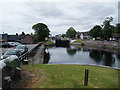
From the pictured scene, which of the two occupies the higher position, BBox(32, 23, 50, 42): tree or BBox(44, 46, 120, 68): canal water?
BBox(32, 23, 50, 42): tree

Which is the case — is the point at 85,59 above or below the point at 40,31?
below

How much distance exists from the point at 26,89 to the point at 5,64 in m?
1.46

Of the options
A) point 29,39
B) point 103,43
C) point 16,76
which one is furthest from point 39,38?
point 16,76

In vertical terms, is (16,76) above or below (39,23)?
below

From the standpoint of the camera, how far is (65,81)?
264 inches

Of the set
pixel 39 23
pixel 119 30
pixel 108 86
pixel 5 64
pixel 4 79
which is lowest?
pixel 108 86

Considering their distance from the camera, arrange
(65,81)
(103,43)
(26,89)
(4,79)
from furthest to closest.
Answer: (103,43) → (65,81) → (26,89) → (4,79)

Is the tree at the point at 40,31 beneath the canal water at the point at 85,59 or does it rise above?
above

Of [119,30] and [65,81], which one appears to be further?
[119,30]

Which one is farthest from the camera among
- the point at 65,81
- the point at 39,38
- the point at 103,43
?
the point at 39,38

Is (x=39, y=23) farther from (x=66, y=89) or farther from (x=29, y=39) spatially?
(x=66, y=89)

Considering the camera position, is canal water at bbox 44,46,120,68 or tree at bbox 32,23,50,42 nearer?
canal water at bbox 44,46,120,68

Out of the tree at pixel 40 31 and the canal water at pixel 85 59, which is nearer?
the canal water at pixel 85 59

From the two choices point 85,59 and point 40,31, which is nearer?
point 85,59
